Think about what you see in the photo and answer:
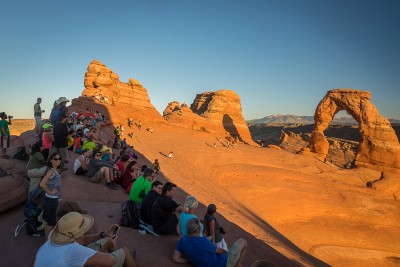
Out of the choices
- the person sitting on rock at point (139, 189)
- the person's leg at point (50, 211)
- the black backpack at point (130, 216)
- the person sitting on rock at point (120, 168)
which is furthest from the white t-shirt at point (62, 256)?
the person sitting on rock at point (120, 168)

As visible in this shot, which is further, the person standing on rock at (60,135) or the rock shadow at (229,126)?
the rock shadow at (229,126)

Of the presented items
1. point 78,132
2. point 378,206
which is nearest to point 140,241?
point 78,132

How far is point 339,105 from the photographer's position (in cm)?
2948

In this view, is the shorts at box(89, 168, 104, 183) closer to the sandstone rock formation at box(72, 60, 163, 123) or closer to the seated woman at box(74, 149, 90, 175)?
the seated woman at box(74, 149, 90, 175)

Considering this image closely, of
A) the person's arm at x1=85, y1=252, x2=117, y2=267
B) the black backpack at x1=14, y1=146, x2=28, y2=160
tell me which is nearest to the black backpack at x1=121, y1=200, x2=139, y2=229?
the person's arm at x1=85, y1=252, x2=117, y2=267

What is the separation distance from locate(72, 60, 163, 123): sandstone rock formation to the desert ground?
7.85 metres

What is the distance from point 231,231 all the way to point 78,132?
906cm

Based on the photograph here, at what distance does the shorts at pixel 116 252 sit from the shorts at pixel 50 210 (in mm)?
1692

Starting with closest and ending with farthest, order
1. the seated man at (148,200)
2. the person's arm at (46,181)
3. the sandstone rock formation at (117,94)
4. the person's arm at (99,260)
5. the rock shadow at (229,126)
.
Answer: the person's arm at (99,260) < the person's arm at (46,181) < the seated man at (148,200) < the sandstone rock formation at (117,94) < the rock shadow at (229,126)

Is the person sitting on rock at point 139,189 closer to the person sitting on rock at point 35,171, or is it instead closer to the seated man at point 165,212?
the seated man at point 165,212

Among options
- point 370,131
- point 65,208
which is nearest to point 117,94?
point 370,131

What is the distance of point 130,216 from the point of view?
574cm

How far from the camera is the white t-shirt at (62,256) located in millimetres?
2773

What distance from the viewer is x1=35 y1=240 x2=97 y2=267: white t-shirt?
9.10ft
